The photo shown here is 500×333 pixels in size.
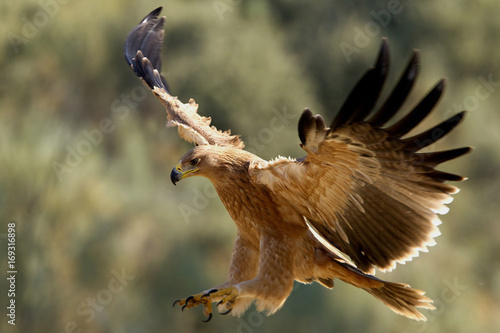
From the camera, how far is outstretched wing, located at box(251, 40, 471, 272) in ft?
11.0

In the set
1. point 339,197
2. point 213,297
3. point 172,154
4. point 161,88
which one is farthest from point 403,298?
point 172,154

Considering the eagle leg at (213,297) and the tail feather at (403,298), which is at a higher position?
the eagle leg at (213,297)

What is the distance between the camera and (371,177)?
12.2ft

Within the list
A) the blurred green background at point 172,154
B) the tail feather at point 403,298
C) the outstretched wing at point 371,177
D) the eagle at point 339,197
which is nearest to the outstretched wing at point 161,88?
the eagle at point 339,197

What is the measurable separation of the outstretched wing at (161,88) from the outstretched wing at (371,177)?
83 centimetres

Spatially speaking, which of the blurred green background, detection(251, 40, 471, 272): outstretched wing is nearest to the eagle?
detection(251, 40, 471, 272): outstretched wing

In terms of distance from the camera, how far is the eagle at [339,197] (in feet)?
11.3

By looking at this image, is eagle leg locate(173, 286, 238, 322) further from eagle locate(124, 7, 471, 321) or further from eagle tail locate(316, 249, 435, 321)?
eagle tail locate(316, 249, 435, 321)

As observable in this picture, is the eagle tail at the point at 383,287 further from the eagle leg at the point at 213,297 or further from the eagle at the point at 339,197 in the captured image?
the eagle leg at the point at 213,297

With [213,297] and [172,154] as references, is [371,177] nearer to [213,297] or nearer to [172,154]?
[213,297]

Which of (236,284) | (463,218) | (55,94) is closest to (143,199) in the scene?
(55,94)

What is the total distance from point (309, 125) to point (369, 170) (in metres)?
0.49

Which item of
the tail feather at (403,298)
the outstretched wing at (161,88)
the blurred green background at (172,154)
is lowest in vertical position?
the tail feather at (403,298)

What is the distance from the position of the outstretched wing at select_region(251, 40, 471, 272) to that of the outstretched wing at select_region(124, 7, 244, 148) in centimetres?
83
